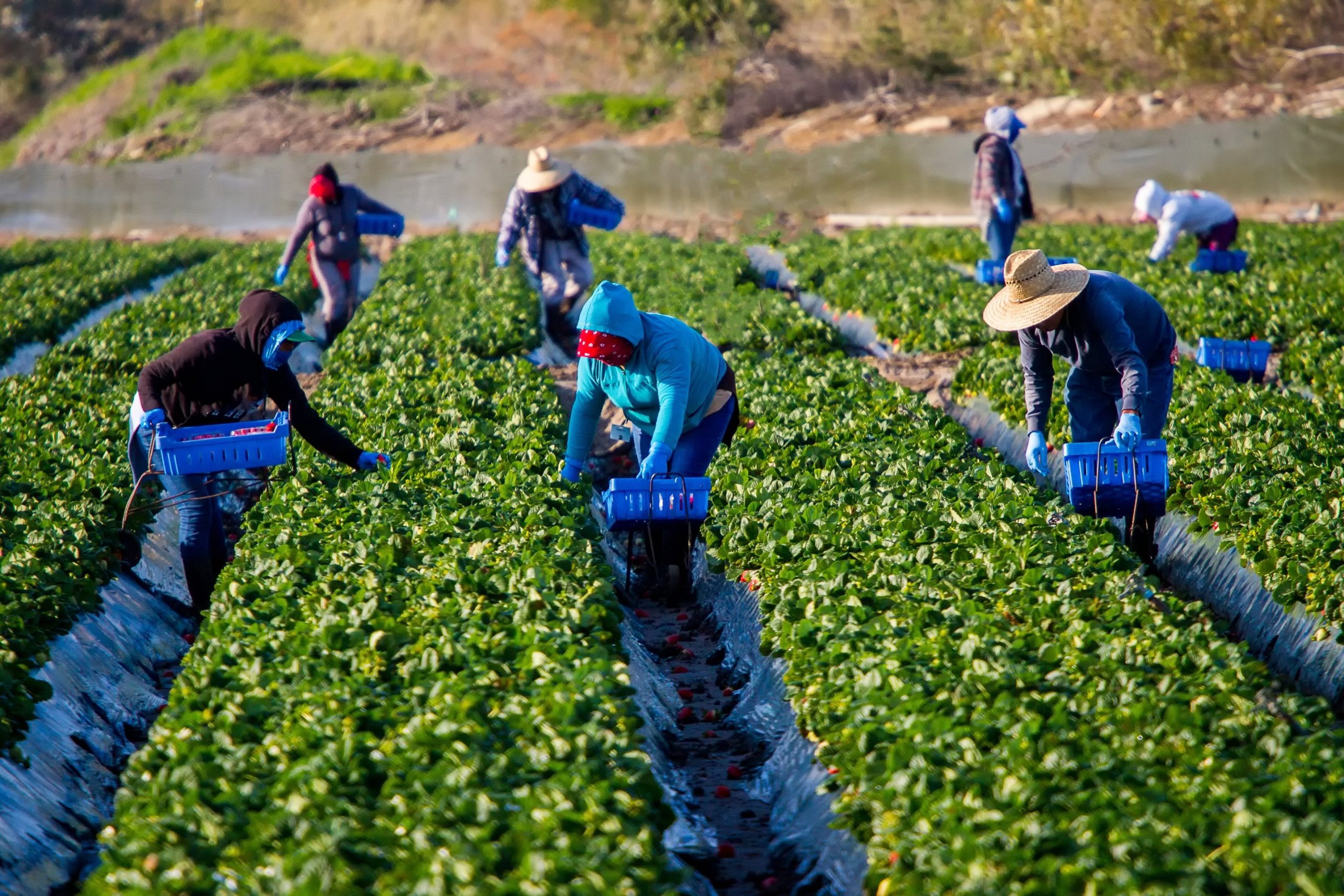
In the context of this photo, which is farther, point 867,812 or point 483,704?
point 483,704

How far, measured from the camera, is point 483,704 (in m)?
4.60

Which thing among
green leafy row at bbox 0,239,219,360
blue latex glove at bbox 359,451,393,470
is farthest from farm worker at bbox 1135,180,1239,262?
green leafy row at bbox 0,239,219,360

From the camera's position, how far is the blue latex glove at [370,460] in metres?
7.24

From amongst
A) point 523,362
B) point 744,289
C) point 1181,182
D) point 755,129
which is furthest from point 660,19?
point 523,362

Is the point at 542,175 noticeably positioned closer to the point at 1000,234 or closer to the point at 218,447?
the point at 1000,234

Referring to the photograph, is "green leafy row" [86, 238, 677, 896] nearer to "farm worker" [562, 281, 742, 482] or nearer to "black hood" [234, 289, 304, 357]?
"farm worker" [562, 281, 742, 482]

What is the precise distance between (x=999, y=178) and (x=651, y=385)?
852 cm

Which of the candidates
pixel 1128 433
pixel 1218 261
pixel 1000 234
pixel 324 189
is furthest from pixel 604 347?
pixel 1218 261

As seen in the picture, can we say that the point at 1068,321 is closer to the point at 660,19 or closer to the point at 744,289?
the point at 744,289

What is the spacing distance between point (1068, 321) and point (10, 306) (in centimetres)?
1390

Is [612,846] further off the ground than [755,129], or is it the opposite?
[612,846]

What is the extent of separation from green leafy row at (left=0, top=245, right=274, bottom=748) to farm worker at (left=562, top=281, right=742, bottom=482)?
272 cm

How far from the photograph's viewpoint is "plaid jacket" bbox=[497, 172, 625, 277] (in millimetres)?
12383

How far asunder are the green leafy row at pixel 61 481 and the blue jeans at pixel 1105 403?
5.59 m
